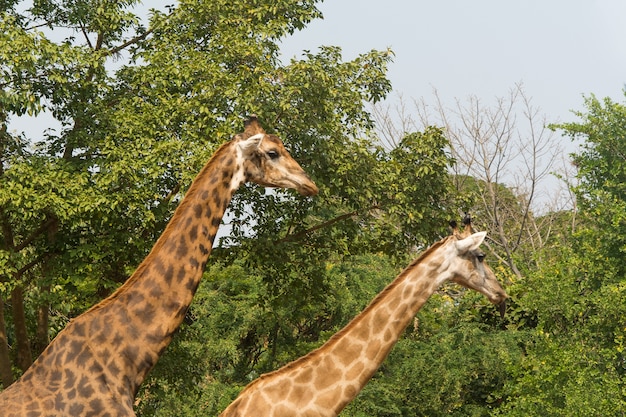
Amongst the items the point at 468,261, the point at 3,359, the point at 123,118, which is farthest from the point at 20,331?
the point at 468,261

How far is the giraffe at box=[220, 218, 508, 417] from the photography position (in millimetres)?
8953

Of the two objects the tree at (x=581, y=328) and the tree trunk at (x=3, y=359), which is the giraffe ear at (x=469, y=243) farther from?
the tree trunk at (x=3, y=359)

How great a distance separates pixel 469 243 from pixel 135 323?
10.9 ft

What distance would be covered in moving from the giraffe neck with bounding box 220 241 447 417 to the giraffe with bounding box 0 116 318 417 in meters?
1.18

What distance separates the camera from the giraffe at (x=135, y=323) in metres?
7.70

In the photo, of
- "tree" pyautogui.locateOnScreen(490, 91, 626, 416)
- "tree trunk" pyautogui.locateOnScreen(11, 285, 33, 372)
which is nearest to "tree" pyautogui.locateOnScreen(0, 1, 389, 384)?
"tree trunk" pyautogui.locateOnScreen(11, 285, 33, 372)

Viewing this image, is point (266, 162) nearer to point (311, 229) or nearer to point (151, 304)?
point (151, 304)

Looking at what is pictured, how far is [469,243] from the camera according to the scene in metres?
9.76

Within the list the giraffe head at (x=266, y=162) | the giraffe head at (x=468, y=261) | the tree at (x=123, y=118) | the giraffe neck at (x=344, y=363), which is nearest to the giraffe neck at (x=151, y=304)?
the giraffe head at (x=266, y=162)

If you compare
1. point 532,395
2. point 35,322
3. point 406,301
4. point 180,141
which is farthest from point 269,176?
point 35,322

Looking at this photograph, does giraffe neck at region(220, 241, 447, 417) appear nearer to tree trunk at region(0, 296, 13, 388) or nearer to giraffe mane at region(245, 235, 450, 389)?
giraffe mane at region(245, 235, 450, 389)

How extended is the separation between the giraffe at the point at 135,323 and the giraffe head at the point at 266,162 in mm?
11

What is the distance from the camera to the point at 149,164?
14.8 meters

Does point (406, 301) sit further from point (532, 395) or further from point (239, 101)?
point (532, 395)
